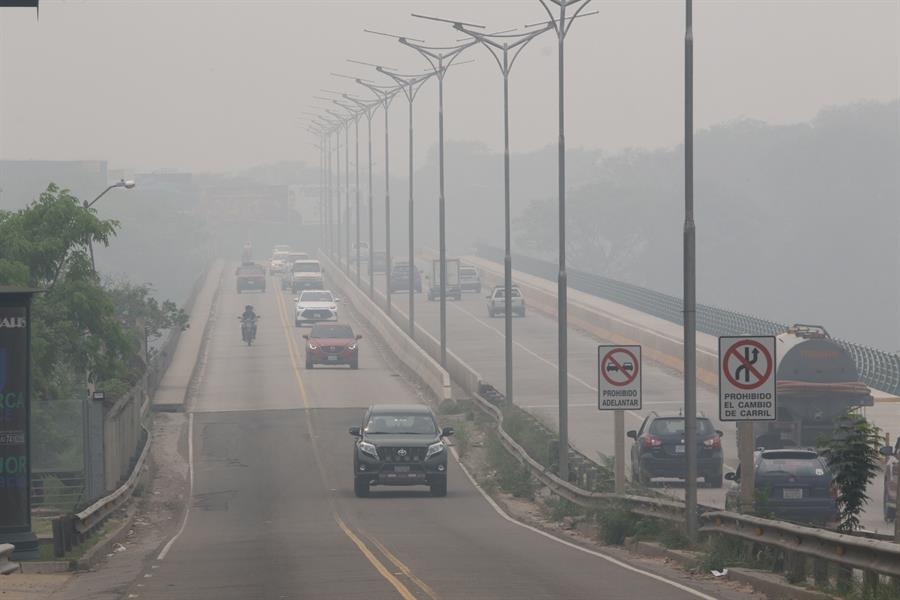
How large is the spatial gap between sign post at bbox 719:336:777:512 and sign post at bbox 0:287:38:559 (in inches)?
338

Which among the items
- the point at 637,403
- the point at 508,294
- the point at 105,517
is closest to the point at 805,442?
the point at 508,294

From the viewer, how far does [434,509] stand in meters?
32.8

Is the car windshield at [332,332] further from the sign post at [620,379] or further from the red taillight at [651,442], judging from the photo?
the sign post at [620,379]

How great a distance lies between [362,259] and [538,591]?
410ft

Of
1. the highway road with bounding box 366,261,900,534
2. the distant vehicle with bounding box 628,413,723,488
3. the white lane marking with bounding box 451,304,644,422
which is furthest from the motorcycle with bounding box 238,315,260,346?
the distant vehicle with bounding box 628,413,723,488

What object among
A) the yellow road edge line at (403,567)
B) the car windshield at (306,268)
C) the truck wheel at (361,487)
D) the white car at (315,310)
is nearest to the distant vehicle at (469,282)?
the car windshield at (306,268)

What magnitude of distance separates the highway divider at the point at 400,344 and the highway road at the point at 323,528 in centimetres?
96

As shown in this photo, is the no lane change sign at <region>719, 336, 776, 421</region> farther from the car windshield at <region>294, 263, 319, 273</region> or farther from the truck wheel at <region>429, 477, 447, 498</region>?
the car windshield at <region>294, 263, 319, 273</region>

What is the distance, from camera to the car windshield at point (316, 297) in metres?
83.6

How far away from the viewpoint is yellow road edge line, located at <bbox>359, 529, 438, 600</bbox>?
1731 centimetres

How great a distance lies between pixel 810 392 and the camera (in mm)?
39781

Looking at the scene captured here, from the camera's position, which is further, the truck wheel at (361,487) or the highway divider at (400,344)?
the highway divider at (400,344)

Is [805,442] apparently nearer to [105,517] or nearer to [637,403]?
[637,403]

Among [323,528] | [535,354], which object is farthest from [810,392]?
[535,354]
